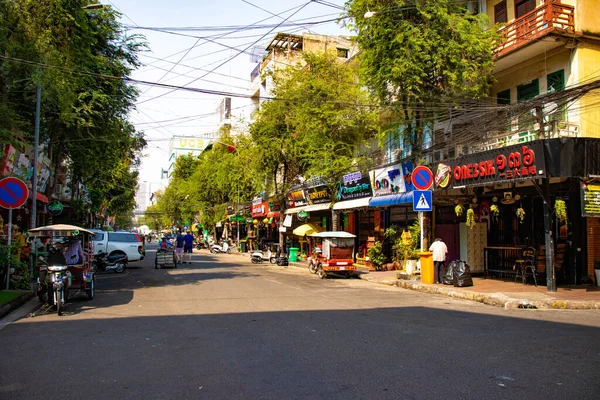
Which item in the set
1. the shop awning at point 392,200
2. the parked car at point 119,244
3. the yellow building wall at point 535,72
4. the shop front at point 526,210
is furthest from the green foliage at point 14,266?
the yellow building wall at point 535,72

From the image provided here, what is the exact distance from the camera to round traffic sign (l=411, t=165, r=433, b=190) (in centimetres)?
1687

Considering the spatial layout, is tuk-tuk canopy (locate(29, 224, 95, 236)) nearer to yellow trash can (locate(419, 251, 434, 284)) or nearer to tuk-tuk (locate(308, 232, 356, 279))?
tuk-tuk (locate(308, 232, 356, 279))

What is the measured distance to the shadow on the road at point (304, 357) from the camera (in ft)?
17.1

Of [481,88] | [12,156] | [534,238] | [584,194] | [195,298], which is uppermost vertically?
[481,88]

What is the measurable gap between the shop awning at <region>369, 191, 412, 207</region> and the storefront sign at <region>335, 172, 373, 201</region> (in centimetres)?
176

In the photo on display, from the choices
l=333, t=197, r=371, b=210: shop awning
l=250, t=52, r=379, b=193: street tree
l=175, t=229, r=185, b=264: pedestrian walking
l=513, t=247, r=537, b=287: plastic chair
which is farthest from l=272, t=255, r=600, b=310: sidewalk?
l=175, t=229, r=185, b=264: pedestrian walking

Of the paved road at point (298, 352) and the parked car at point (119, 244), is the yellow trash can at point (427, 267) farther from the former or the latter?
the parked car at point (119, 244)

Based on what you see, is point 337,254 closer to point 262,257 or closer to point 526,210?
point 526,210

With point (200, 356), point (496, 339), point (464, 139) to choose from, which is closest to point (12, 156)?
point (200, 356)

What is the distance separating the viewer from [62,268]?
429 inches

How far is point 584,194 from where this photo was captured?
13.0 m

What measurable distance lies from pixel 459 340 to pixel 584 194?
778cm

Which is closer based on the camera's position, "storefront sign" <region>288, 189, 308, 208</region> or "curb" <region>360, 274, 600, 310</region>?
"curb" <region>360, 274, 600, 310</region>

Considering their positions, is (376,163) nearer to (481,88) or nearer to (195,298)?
(481,88)
